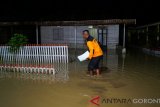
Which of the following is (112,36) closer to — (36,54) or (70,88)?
(36,54)

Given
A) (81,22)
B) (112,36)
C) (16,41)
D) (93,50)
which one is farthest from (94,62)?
(112,36)

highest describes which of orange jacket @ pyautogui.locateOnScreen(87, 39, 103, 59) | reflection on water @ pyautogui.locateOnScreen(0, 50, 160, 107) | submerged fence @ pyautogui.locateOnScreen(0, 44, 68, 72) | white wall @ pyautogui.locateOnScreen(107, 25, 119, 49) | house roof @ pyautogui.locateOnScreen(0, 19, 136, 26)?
house roof @ pyautogui.locateOnScreen(0, 19, 136, 26)

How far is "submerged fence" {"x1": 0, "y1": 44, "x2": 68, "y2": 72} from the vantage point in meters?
12.0

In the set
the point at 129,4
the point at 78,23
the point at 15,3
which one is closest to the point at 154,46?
the point at 78,23

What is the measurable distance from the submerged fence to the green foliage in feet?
1.33

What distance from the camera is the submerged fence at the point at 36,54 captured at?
39.4 ft

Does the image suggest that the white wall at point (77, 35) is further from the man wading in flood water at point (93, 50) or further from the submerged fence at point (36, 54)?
the man wading in flood water at point (93, 50)

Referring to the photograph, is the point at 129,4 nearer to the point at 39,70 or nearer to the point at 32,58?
the point at 32,58

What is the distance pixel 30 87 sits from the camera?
6.79 metres

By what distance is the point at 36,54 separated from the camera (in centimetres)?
1239

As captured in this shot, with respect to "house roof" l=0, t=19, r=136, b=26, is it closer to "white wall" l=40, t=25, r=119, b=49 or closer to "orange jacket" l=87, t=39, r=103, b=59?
"white wall" l=40, t=25, r=119, b=49

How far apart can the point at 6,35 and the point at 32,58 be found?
34.0 ft

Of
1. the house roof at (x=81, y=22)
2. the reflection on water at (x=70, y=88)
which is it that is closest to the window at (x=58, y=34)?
the house roof at (x=81, y=22)

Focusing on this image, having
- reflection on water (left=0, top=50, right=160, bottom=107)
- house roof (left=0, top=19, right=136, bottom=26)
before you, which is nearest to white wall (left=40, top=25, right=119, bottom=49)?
house roof (left=0, top=19, right=136, bottom=26)
